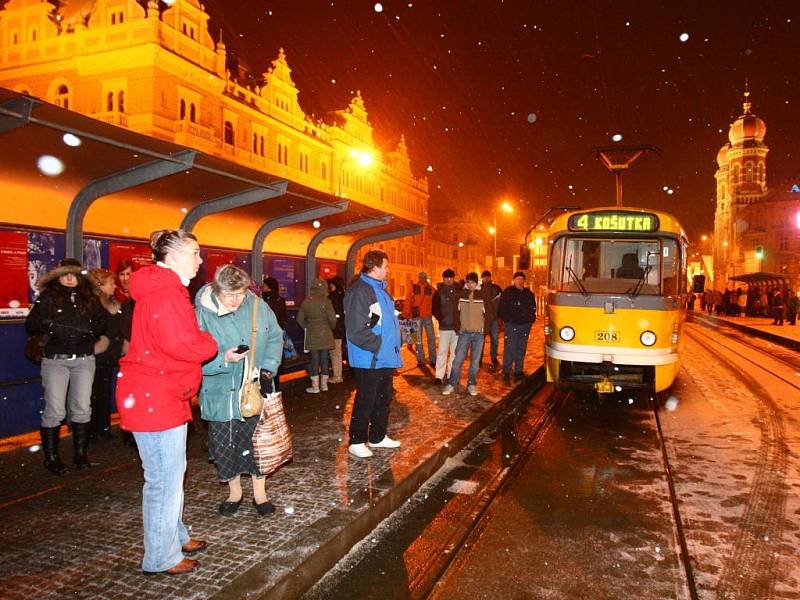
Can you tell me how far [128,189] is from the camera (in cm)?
750

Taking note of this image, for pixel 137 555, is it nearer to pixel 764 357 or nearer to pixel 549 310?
pixel 549 310

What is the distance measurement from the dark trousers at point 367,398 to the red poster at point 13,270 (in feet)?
12.5

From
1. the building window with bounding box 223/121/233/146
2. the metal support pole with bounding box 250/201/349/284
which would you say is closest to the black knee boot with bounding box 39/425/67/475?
the metal support pole with bounding box 250/201/349/284

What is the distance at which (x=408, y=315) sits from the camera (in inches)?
491

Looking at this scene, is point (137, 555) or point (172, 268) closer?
point (172, 268)

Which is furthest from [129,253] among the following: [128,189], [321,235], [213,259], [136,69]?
[136,69]

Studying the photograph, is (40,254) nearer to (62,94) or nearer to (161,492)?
(161,492)

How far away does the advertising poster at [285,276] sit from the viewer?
11.0m

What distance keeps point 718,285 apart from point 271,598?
134 metres

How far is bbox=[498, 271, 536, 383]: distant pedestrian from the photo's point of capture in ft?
35.4

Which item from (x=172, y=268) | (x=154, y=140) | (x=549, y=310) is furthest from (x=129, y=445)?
(x=549, y=310)

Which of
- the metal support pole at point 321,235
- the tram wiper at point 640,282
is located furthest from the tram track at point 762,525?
the metal support pole at point 321,235

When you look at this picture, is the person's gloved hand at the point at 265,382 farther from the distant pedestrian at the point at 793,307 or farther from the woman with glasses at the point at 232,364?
the distant pedestrian at the point at 793,307

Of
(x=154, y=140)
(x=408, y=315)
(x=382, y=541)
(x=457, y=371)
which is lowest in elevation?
(x=382, y=541)
